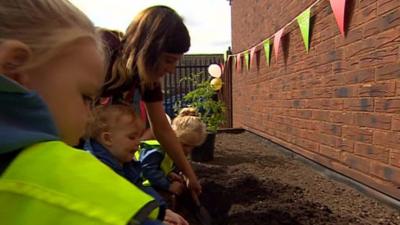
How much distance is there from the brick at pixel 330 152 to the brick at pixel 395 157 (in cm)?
108

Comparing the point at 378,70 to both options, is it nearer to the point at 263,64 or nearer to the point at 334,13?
the point at 334,13

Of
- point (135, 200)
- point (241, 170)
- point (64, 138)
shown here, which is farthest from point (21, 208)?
point (241, 170)

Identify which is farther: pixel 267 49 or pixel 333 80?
pixel 267 49

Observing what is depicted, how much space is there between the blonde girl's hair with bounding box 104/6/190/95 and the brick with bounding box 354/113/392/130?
5.93 feet

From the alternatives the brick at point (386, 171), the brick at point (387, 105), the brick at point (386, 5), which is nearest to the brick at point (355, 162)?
the brick at point (386, 171)

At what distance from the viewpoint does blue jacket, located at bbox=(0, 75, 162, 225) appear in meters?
0.55

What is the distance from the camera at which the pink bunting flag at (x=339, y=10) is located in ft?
13.0

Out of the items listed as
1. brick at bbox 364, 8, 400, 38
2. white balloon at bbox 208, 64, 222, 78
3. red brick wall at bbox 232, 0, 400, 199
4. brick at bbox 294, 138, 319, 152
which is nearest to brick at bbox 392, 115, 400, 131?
red brick wall at bbox 232, 0, 400, 199

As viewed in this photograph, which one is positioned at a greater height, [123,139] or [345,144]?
[123,139]

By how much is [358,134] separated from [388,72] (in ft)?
2.67

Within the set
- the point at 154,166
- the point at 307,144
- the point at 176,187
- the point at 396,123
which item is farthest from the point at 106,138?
the point at 307,144

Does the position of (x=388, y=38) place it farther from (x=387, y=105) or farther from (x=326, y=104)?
(x=326, y=104)

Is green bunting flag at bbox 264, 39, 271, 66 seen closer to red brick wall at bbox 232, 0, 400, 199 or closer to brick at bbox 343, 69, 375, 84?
red brick wall at bbox 232, 0, 400, 199

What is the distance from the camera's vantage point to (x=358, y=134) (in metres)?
3.92
